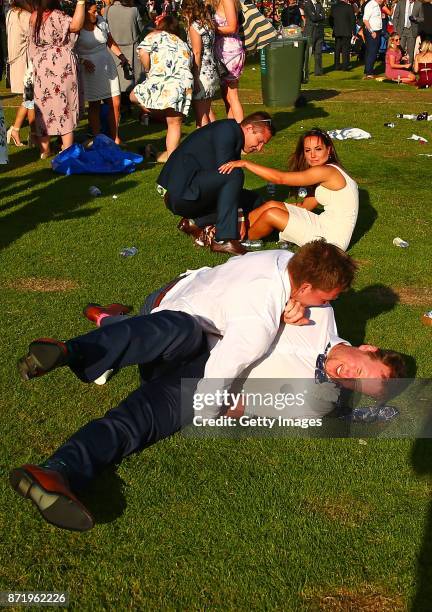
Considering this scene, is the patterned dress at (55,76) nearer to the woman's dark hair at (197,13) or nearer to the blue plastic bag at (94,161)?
the blue plastic bag at (94,161)

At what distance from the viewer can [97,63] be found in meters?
10.8

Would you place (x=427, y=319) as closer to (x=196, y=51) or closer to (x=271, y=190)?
(x=271, y=190)

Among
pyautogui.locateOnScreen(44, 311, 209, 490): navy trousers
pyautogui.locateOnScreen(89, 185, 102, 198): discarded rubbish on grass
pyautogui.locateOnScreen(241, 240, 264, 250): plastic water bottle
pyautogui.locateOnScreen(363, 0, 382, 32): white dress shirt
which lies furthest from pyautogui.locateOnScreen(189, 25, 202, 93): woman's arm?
pyautogui.locateOnScreen(363, 0, 382, 32): white dress shirt

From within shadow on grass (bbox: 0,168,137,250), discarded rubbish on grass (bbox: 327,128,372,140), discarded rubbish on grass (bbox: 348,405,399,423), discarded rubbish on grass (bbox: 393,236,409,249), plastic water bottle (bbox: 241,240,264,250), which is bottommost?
discarded rubbish on grass (bbox: 327,128,372,140)

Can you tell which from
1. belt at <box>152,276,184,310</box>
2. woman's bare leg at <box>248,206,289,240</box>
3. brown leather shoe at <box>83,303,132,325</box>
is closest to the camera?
belt at <box>152,276,184,310</box>

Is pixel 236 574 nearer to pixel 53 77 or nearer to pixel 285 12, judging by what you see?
pixel 53 77

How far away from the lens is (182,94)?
31.5ft

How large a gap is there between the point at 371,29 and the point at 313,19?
1519 millimetres

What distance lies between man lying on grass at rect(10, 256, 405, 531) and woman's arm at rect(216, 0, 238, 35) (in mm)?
7475

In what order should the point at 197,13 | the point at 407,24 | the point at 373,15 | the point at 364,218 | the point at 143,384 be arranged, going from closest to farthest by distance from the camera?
1. the point at 143,384
2. the point at 364,218
3. the point at 197,13
4. the point at 373,15
5. the point at 407,24

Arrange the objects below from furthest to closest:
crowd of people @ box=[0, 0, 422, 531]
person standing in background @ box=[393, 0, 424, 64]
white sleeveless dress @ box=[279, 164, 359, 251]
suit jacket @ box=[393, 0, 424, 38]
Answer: person standing in background @ box=[393, 0, 424, 64]
suit jacket @ box=[393, 0, 424, 38]
white sleeveless dress @ box=[279, 164, 359, 251]
crowd of people @ box=[0, 0, 422, 531]

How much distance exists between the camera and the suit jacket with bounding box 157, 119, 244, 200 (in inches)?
277

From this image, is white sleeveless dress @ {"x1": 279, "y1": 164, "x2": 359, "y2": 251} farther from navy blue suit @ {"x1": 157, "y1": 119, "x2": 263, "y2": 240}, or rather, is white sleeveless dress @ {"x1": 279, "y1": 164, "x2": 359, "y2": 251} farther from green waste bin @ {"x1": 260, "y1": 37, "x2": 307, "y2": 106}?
green waste bin @ {"x1": 260, "y1": 37, "x2": 307, "y2": 106}

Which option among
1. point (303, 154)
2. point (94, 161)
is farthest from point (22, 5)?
point (303, 154)
